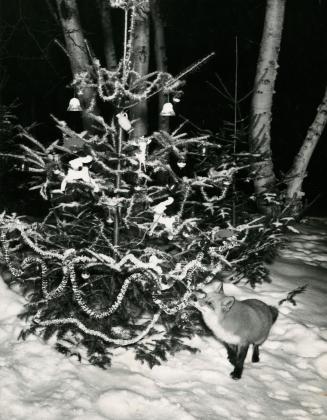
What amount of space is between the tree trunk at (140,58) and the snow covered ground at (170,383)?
9.61 feet

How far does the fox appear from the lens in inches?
146

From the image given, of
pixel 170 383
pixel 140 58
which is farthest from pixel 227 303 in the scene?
pixel 140 58

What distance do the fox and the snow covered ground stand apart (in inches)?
8.5

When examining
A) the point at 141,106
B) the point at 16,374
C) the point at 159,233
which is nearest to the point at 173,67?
the point at 141,106

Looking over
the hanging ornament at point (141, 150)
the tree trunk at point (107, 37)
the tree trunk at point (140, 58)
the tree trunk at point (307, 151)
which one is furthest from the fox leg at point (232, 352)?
the tree trunk at point (107, 37)

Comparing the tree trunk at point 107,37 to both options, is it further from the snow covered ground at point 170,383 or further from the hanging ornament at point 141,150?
the snow covered ground at point 170,383

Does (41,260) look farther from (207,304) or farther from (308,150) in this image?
(308,150)

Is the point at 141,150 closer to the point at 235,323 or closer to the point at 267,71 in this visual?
the point at 235,323

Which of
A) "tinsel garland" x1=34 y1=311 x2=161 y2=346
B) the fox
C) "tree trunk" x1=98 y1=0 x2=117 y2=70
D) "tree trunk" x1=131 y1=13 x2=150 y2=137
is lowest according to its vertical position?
"tinsel garland" x1=34 y1=311 x2=161 y2=346

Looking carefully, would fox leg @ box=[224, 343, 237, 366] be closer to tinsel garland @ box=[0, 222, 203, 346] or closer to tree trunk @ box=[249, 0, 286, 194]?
tinsel garland @ box=[0, 222, 203, 346]

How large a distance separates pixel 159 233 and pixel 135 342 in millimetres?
1073

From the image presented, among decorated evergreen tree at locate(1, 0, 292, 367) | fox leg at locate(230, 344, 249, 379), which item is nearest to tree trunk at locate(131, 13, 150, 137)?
decorated evergreen tree at locate(1, 0, 292, 367)

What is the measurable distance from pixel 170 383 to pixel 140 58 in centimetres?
438

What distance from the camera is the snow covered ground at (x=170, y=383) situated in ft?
10.3
